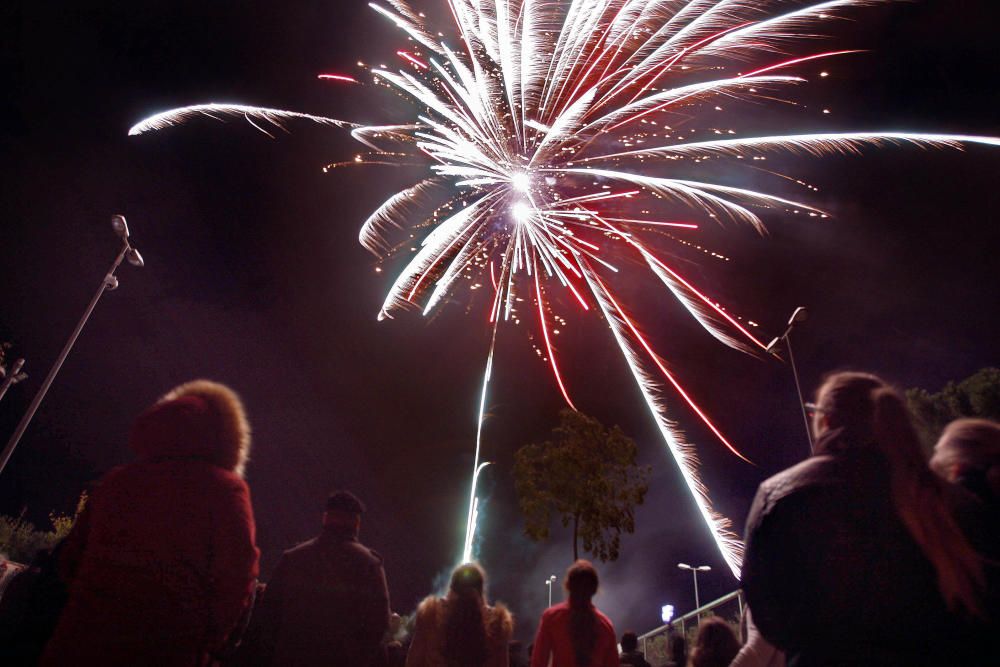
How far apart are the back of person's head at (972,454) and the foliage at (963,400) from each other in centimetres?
2430

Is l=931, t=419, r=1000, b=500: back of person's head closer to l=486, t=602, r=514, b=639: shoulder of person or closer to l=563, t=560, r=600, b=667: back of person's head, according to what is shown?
l=563, t=560, r=600, b=667: back of person's head

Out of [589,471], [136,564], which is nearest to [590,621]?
[136,564]

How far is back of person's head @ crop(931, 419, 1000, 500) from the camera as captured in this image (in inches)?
105

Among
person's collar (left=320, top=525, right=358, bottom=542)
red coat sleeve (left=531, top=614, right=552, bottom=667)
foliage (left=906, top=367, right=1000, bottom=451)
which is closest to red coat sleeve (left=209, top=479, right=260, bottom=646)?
person's collar (left=320, top=525, right=358, bottom=542)

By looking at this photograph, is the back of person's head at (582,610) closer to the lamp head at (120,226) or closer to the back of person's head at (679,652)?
the back of person's head at (679,652)

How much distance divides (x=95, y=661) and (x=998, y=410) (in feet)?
96.9

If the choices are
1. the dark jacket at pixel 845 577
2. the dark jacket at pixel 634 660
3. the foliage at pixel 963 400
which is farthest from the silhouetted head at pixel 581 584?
the foliage at pixel 963 400

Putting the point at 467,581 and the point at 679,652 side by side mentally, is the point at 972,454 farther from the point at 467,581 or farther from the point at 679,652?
the point at 679,652

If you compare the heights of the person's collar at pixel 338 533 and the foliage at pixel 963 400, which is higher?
the foliage at pixel 963 400

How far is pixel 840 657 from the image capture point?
2.19m

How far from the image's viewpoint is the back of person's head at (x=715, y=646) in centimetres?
517

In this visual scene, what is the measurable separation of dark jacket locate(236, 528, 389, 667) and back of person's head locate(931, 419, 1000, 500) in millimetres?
3730

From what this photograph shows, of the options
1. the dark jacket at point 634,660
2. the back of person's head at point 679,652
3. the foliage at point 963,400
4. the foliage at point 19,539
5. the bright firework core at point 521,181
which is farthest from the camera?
the foliage at point 19,539

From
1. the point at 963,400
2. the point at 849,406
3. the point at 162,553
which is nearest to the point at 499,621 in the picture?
the point at 162,553
